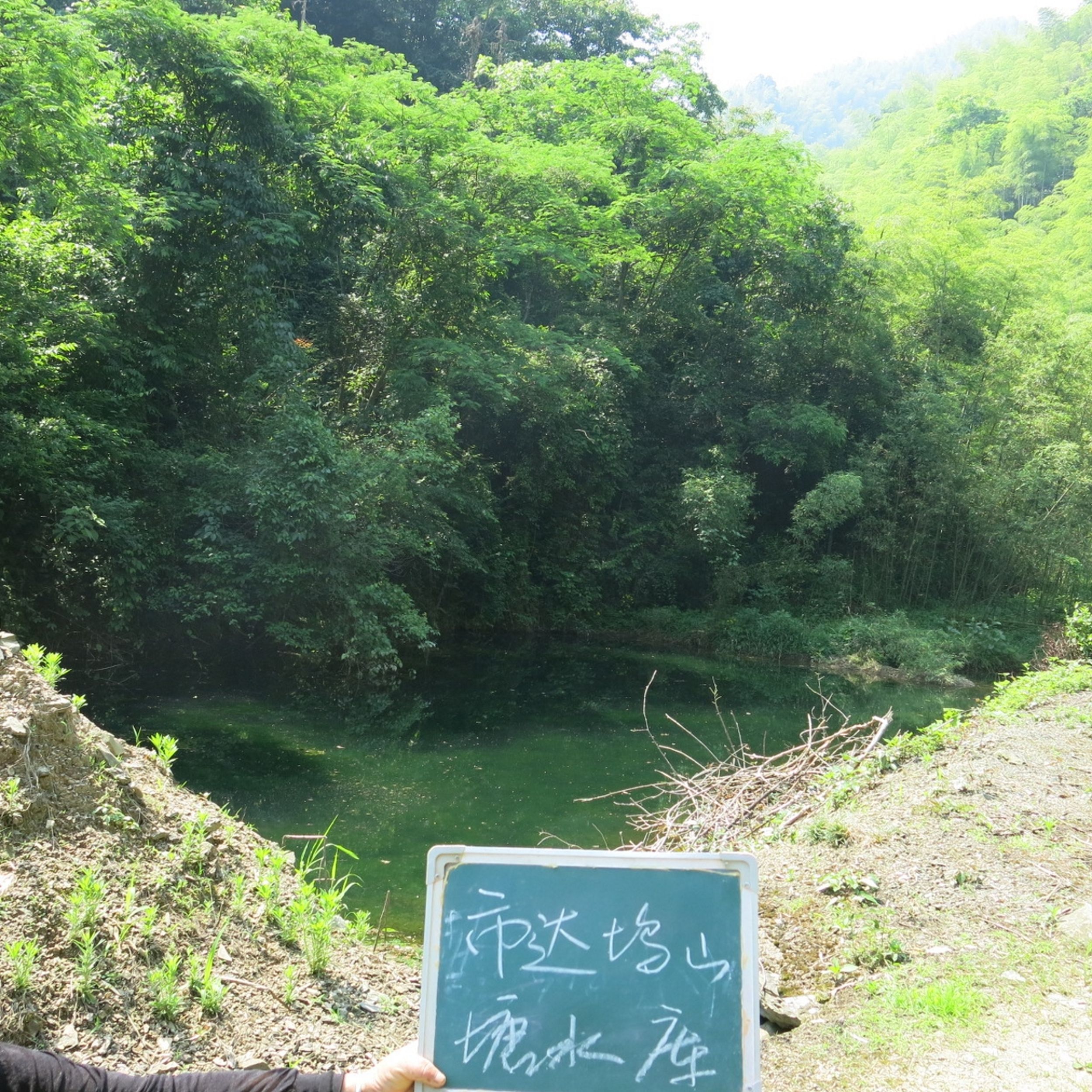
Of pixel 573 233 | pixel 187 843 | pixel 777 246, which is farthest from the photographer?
pixel 777 246

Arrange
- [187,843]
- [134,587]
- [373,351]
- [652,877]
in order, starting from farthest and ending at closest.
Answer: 1. [373,351]
2. [134,587]
3. [187,843]
4. [652,877]

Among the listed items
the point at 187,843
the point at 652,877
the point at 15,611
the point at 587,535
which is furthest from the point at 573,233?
the point at 652,877

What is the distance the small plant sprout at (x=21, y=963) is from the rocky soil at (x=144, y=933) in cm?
1

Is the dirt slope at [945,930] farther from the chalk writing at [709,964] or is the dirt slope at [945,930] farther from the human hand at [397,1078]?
the human hand at [397,1078]

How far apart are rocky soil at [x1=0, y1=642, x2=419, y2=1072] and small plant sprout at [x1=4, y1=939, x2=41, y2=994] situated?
1 centimetres

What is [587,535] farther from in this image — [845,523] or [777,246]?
[777,246]

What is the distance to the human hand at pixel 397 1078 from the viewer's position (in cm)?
161

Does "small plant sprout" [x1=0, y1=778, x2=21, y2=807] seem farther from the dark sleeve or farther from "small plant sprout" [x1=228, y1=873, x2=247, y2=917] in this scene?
the dark sleeve

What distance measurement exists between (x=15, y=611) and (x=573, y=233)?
13272 mm

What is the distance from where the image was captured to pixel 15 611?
11.1m

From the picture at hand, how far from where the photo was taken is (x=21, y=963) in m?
2.85

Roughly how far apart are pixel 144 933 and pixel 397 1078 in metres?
2.02

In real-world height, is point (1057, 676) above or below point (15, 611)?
above

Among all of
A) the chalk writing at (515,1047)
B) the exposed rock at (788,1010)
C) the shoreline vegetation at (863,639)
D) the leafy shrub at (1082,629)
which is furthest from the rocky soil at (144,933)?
the shoreline vegetation at (863,639)
